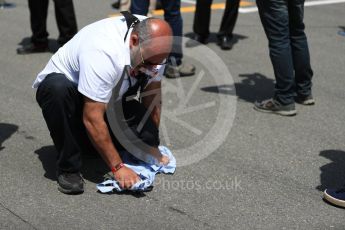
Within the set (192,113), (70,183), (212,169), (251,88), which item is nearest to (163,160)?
(212,169)

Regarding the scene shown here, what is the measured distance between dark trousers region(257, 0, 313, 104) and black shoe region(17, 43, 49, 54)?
273 centimetres

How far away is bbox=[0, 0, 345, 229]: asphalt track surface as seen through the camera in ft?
11.5

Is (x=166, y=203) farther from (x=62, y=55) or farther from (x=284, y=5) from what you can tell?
(x=284, y=5)

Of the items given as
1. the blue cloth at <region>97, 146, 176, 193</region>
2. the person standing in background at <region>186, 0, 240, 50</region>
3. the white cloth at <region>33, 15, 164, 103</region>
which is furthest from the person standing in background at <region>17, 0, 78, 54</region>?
the white cloth at <region>33, 15, 164, 103</region>

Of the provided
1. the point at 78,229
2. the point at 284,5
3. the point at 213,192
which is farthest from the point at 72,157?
the point at 284,5

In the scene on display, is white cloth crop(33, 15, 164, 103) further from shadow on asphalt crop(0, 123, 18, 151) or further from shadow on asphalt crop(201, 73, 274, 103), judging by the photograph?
shadow on asphalt crop(201, 73, 274, 103)

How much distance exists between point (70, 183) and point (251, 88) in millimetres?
2623

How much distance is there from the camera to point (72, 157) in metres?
3.77

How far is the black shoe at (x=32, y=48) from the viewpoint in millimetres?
6812

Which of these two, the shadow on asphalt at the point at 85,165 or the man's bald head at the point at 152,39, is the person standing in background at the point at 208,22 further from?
the man's bald head at the point at 152,39

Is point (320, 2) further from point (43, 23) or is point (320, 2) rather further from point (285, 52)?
point (285, 52)

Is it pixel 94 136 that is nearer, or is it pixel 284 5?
pixel 94 136

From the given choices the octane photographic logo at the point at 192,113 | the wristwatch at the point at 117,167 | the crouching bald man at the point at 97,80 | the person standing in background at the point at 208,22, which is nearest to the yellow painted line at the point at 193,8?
the person standing in background at the point at 208,22

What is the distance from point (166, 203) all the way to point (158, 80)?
77cm
